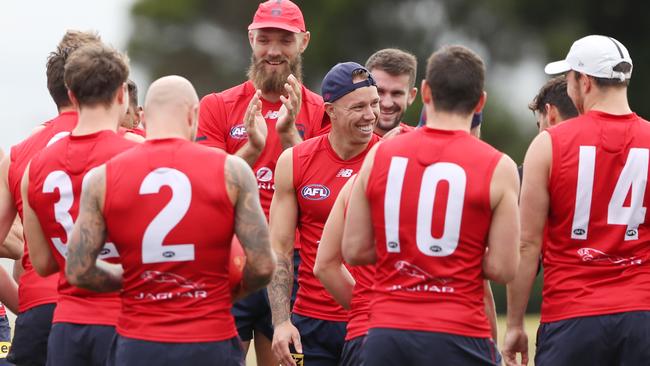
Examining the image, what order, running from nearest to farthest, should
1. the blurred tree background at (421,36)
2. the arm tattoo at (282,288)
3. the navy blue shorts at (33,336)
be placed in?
the navy blue shorts at (33,336) → the arm tattoo at (282,288) → the blurred tree background at (421,36)

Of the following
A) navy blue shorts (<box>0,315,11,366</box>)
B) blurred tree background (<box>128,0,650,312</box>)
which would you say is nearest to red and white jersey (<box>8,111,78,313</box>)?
navy blue shorts (<box>0,315,11,366</box>)

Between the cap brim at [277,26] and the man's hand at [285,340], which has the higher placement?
the cap brim at [277,26]

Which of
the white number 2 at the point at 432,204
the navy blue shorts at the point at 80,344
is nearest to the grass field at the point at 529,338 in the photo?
the navy blue shorts at the point at 80,344

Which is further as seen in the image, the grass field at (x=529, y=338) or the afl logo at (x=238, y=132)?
the grass field at (x=529, y=338)

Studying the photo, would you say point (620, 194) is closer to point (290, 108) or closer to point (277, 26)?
point (290, 108)

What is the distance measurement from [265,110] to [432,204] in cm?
374

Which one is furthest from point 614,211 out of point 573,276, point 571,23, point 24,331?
point 571,23

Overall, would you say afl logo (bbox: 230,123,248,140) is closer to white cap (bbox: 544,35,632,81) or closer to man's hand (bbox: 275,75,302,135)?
man's hand (bbox: 275,75,302,135)

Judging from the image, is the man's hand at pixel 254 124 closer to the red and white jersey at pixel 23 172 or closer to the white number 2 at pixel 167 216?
the red and white jersey at pixel 23 172

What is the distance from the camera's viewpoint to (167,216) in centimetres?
676

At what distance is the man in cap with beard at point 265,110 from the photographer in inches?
397

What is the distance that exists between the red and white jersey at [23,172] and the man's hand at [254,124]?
1502mm

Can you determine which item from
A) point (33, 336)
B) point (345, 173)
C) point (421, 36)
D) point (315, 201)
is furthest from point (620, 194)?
point (421, 36)

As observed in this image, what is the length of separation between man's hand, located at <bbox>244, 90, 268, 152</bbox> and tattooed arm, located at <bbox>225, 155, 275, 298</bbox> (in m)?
2.58
